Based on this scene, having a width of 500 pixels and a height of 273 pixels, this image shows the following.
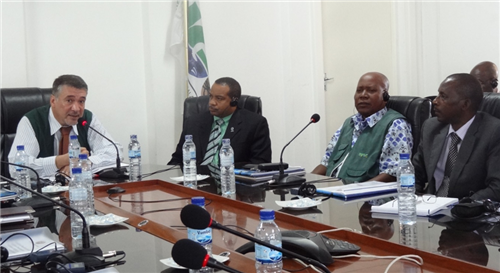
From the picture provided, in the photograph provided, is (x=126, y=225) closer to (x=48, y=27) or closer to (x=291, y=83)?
(x=48, y=27)

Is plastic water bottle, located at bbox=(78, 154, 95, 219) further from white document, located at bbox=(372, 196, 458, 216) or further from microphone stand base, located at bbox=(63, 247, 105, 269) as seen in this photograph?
white document, located at bbox=(372, 196, 458, 216)

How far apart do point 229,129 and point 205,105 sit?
0.40 metres

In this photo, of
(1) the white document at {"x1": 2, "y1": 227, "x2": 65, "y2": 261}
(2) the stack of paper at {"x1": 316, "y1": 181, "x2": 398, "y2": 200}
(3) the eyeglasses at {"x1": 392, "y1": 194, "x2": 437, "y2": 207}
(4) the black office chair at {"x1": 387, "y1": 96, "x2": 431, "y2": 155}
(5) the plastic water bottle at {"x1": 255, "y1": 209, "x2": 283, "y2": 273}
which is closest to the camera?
(5) the plastic water bottle at {"x1": 255, "y1": 209, "x2": 283, "y2": 273}

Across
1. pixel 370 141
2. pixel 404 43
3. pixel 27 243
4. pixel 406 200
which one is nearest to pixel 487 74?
pixel 404 43

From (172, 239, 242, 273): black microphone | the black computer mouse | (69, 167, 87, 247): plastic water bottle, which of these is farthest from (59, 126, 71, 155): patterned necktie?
(172, 239, 242, 273): black microphone

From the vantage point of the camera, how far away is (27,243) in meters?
1.57

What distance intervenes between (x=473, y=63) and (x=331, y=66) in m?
1.50

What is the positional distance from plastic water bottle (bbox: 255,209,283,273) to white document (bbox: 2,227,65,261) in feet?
1.80

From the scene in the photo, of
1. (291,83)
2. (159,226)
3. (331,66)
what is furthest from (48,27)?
(159,226)

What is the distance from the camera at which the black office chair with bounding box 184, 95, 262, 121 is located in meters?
3.84

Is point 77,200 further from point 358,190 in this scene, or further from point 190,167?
point 358,190

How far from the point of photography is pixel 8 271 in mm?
1338

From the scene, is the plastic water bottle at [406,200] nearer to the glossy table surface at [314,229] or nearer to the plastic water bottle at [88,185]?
the glossy table surface at [314,229]

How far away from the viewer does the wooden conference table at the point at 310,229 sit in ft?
4.42
